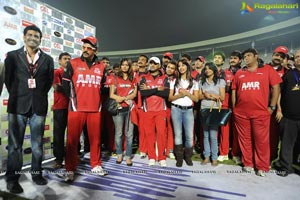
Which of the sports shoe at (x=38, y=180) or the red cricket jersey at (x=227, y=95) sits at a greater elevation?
the red cricket jersey at (x=227, y=95)

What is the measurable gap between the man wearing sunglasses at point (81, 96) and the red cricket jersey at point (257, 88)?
2.55m

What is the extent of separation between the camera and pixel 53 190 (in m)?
2.96

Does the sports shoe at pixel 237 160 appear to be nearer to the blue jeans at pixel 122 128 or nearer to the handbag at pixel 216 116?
the handbag at pixel 216 116

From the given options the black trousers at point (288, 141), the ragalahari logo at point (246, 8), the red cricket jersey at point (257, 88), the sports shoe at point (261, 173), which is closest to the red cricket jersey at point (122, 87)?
the red cricket jersey at point (257, 88)

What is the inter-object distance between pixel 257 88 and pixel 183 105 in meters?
1.31

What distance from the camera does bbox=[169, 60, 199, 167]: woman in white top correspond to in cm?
402

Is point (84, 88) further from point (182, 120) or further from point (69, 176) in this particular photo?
point (182, 120)

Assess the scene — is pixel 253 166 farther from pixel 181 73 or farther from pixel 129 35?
pixel 129 35

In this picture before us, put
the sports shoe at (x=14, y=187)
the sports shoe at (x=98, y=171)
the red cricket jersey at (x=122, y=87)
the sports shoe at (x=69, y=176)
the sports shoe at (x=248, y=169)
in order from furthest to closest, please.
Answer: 1. the red cricket jersey at (x=122, y=87)
2. the sports shoe at (x=248, y=169)
3. the sports shoe at (x=98, y=171)
4. the sports shoe at (x=69, y=176)
5. the sports shoe at (x=14, y=187)

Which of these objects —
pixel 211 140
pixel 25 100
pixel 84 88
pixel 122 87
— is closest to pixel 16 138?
pixel 25 100

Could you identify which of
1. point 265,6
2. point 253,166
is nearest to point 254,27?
point 265,6

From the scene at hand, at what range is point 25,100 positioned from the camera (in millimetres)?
3000

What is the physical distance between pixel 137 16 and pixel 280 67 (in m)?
20.2

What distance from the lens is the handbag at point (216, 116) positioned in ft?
12.8
